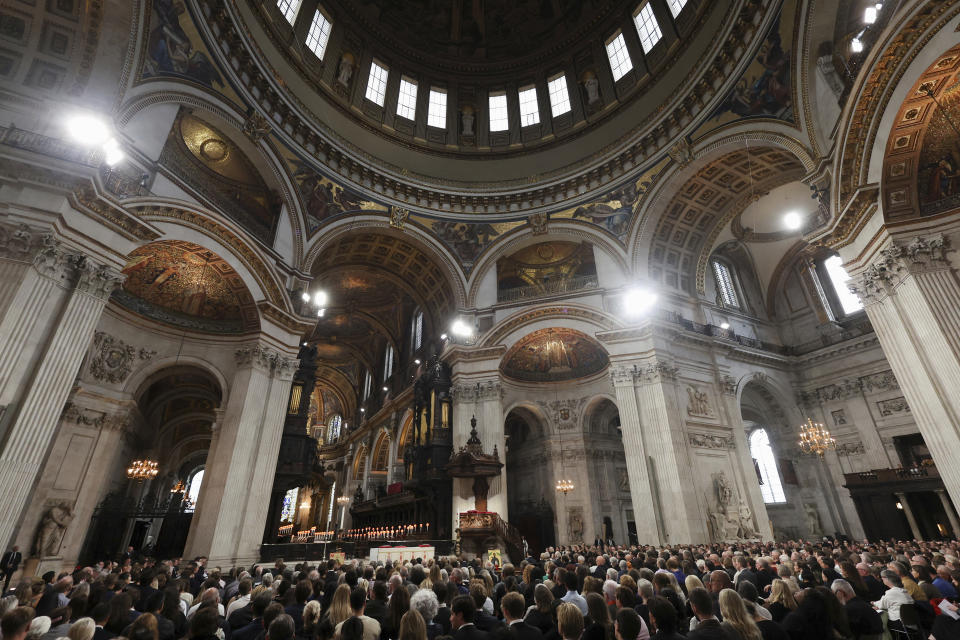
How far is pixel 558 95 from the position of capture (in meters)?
23.0

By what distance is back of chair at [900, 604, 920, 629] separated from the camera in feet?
15.1

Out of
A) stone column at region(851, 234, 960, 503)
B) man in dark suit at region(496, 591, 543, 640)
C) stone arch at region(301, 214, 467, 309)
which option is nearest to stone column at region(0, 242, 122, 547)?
man in dark suit at region(496, 591, 543, 640)

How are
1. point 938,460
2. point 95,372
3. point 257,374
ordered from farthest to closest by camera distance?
1. point 257,374
2. point 95,372
3. point 938,460

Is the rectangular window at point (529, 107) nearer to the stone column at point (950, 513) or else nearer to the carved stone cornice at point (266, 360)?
the carved stone cornice at point (266, 360)

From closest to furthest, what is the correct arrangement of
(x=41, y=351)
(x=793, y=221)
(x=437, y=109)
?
1. (x=41, y=351)
2. (x=793, y=221)
3. (x=437, y=109)

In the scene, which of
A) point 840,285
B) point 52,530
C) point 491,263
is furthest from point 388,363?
point 840,285

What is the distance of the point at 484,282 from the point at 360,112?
9.29m

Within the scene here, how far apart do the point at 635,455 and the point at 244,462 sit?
12.6m

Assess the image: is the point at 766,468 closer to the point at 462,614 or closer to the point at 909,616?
the point at 909,616

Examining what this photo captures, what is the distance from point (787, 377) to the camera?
21344mm

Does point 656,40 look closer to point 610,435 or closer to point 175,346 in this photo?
point 610,435

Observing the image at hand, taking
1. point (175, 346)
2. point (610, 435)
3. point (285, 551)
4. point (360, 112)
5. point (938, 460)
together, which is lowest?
point (285, 551)

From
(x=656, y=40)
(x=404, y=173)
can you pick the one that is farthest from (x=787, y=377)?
(x=404, y=173)

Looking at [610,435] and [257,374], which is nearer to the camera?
[257,374]
